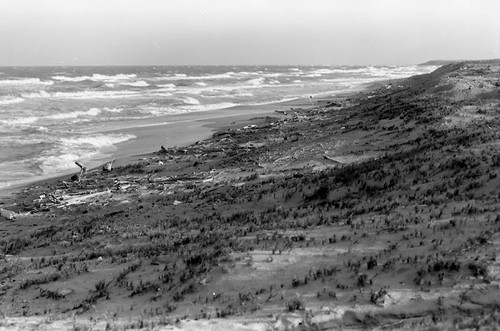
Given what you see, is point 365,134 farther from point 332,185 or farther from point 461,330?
point 461,330

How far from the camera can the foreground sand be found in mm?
5449

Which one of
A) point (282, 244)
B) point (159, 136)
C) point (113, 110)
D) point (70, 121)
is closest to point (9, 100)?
point (113, 110)

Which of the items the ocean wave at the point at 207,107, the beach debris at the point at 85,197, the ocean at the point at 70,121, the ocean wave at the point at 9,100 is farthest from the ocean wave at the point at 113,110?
the beach debris at the point at 85,197

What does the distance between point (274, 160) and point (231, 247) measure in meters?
9.22

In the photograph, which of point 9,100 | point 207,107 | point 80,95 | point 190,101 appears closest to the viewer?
point 207,107

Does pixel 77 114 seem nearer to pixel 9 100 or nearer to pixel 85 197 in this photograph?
pixel 9 100

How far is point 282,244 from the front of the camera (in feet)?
24.6

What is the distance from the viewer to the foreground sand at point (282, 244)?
5449 mm

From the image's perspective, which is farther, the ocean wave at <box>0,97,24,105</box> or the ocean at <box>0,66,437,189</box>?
the ocean wave at <box>0,97,24,105</box>

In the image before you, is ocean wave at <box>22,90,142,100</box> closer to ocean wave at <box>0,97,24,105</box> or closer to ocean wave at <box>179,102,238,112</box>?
ocean wave at <box>0,97,24,105</box>

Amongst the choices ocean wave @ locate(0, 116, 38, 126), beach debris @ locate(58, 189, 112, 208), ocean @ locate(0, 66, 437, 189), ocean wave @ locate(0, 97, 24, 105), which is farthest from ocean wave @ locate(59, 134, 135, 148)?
ocean wave @ locate(0, 97, 24, 105)

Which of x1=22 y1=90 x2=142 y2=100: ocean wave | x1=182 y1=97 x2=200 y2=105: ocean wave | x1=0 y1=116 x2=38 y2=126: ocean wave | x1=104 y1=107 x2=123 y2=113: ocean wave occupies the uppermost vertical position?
x1=22 y1=90 x2=142 y2=100: ocean wave

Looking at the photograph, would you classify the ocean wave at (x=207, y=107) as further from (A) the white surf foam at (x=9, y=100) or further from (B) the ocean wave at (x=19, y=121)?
(A) the white surf foam at (x=9, y=100)

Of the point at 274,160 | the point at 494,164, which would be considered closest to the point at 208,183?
the point at 274,160
